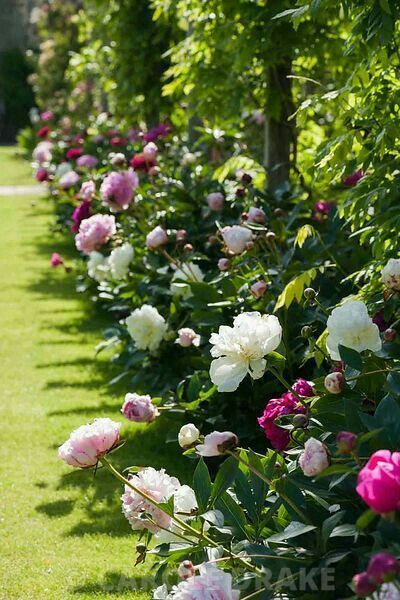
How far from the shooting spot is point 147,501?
7.85ft

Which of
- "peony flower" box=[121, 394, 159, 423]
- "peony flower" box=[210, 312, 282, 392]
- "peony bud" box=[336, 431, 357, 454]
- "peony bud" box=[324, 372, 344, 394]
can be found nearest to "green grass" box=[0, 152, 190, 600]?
"peony flower" box=[121, 394, 159, 423]

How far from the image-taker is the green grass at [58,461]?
10.8 feet

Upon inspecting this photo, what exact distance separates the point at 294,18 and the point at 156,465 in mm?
2009

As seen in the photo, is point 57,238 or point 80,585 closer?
point 80,585

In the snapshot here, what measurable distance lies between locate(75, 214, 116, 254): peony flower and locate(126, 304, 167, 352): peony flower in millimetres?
771

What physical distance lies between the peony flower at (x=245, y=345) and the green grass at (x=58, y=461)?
958 millimetres

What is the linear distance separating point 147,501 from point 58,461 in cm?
216

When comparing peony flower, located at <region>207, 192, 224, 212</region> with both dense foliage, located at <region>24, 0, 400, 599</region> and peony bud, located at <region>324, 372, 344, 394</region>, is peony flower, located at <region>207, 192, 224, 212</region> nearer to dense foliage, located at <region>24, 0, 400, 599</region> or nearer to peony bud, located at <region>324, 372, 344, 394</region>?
dense foliage, located at <region>24, 0, 400, 599</region>

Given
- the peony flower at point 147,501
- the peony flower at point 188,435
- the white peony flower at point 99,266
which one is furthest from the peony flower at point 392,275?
the white peony flower at point 99,266

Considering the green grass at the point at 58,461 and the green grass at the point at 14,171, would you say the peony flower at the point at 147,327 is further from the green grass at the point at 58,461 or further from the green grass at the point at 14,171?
the green grass at the point at 14,171

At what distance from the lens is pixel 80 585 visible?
321cm

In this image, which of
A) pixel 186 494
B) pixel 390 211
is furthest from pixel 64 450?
pixel 390 211

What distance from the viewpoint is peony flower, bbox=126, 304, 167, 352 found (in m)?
4.46

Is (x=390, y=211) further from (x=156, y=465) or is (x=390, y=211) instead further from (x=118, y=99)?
(x=118, y=99)
